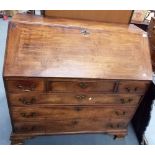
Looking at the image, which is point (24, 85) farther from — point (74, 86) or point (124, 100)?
point (124, 100)

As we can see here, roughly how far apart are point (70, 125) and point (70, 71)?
2.18 feet

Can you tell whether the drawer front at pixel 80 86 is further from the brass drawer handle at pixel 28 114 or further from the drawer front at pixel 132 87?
the brass drawer handle at pixel 28 114

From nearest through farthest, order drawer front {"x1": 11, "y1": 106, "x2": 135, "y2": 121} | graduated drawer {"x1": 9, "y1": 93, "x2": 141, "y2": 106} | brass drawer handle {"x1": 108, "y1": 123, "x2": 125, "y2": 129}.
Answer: graduated drawer {"x1": 9, "y1": 93, "x2": 141, "y2": 106}, drawer front {"x1": 11, "y1": 106, "x2": 135, "y2": 121}, brass drawer handle {"x1": 108, "y1": 123, "x2": 125, "y2": 129}

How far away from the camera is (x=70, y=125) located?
185 cm

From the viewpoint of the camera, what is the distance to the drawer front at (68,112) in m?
1.63

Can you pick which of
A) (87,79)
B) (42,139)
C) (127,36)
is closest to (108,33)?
(127,36)

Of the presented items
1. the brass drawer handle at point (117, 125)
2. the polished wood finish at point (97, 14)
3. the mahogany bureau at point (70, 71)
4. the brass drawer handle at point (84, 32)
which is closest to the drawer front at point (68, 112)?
the mahogany bureau at point (70, 71)

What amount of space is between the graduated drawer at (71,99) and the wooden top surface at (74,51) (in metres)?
0.21

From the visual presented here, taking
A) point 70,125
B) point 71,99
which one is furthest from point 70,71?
point 70,125

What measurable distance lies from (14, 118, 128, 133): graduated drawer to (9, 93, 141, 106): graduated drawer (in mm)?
258

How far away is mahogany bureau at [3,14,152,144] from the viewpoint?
139cm

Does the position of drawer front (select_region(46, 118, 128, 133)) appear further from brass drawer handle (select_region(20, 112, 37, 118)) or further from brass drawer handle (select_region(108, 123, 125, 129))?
brass drawer handle (select_region(20, 112, 37, 118))

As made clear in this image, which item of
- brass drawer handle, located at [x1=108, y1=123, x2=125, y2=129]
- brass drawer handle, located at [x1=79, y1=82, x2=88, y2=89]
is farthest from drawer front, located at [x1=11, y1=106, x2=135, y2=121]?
brass drawer handle, located at [x1=79, y1=82, x2=88, y2=89]
